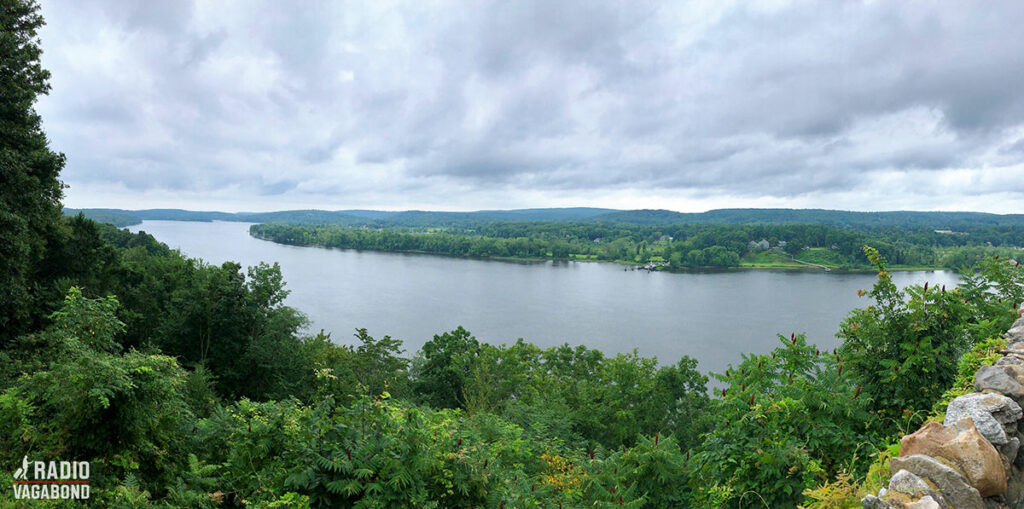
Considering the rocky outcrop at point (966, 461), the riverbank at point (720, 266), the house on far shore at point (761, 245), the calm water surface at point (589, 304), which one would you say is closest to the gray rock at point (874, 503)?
the rocky outcrop at point (966, 461)

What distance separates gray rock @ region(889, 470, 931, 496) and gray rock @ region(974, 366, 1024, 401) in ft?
4.38

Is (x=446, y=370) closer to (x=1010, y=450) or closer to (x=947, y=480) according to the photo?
(x=1010, y=450)

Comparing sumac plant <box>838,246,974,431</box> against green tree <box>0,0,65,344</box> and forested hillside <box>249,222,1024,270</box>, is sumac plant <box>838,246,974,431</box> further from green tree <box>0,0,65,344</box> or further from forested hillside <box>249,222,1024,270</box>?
forested hillside <box>249,222,1024,270</box>

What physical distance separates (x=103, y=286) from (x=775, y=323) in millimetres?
46755

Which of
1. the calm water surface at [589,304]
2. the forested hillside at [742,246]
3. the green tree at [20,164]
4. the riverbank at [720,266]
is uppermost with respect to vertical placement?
the green tree at [20,164]

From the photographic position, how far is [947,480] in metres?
2.26

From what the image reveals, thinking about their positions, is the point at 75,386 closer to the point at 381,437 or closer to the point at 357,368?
the point at 381,437

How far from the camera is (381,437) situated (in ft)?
13.5

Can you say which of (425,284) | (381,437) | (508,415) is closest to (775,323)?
(508,415)

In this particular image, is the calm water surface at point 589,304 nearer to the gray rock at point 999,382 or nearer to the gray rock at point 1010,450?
the gray rock at point 999,382

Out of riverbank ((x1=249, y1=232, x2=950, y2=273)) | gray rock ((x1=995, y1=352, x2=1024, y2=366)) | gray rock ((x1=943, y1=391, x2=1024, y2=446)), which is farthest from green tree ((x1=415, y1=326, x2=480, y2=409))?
riverbank ((x1=249, y1=232, x2=950, y2=273))

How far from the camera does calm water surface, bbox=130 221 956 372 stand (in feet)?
124

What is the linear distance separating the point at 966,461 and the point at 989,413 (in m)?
0.54

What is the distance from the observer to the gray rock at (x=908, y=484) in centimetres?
221
